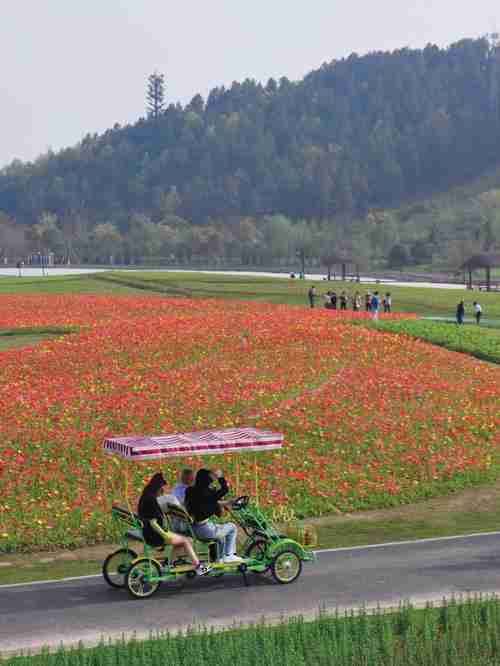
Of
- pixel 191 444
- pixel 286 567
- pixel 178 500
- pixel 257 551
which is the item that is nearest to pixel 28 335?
pixel 191 444

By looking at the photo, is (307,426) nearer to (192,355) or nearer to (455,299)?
(192,355)

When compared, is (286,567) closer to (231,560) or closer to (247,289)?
(231,560)

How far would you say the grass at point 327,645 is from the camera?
13695 mm

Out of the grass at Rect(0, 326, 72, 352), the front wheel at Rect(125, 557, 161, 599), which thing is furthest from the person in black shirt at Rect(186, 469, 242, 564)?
the grass at Rect(0, 326, 72, 352)

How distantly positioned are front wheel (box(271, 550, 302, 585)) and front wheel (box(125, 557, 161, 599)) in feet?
6.49

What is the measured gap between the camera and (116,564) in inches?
709

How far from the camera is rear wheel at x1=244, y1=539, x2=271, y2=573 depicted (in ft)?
60.4

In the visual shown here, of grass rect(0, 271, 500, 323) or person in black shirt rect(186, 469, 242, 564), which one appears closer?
person in black shirt rect(186, 469, 242, 564)

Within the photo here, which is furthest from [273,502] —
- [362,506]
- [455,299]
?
[455,299]

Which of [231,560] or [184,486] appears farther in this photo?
[184,486]

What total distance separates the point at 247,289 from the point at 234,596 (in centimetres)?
6814

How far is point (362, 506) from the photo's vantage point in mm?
24734

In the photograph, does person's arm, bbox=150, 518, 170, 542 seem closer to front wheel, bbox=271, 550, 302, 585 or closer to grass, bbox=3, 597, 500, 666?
front wheel, bbox=271, 550, 302, 585

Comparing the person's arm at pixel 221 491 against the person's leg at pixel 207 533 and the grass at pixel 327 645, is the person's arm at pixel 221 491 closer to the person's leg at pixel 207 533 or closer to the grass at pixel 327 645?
the person's leg at pixel 207 533
